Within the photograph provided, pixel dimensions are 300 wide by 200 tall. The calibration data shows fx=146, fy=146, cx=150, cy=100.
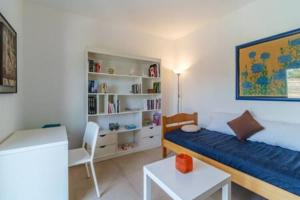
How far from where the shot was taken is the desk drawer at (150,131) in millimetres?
2918

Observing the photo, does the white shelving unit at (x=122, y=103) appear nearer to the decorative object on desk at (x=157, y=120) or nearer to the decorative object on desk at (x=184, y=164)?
the decorative object on desk at (x=157, y=120)

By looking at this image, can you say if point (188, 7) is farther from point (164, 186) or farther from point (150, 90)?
point (164, 186)

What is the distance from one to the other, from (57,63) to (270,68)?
124 inches

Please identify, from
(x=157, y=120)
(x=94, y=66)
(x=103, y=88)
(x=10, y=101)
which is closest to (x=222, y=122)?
(x=157, y=120)

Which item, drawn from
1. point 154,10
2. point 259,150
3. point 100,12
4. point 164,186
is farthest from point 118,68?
point 259,150

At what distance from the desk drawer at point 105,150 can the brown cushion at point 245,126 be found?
1.95m

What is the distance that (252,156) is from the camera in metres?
1.50

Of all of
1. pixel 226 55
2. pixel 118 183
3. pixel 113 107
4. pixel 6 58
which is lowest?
pixel 118 183

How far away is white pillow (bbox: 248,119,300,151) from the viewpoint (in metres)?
1.65

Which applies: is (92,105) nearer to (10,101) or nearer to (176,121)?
(10,101)

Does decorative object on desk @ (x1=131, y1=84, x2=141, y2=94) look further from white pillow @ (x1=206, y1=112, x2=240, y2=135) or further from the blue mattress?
white pillow @ (x1=206, y1=112, x2=240, y2=135)

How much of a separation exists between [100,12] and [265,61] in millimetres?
2629

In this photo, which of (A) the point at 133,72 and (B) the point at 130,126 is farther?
(A) the point at 133,72

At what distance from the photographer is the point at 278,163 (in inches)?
53.1
